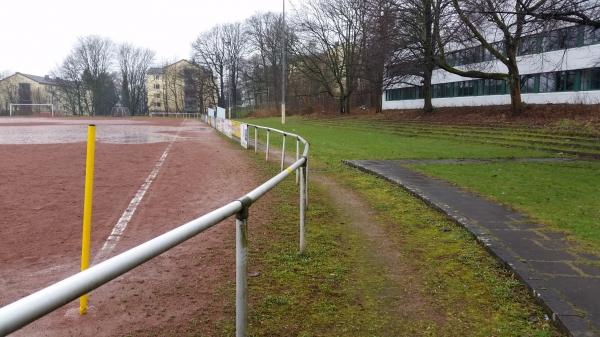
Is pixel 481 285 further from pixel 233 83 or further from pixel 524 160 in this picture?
pixel 233 83

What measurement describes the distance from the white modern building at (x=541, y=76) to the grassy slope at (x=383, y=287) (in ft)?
59.0

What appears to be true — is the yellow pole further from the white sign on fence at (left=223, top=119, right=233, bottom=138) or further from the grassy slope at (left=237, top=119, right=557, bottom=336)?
the white sign on fence at (left=223, top=119, right=233, bottom=138)

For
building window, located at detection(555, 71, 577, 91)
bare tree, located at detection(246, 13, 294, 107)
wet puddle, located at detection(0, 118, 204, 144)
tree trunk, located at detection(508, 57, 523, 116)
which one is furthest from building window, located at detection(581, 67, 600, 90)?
bare tree, located at detection(246, 13, 294, 107)

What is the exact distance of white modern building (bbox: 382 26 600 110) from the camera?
96.2ft

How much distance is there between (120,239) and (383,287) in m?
3.23

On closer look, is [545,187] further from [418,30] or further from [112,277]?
[418,30]

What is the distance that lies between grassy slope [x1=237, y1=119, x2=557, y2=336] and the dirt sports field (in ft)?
1.58

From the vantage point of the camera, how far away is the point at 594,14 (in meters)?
12.4

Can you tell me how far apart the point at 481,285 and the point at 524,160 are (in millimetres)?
10698

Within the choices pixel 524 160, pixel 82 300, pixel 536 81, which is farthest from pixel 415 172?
pixel 536 81

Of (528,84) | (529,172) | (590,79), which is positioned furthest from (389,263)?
(528,84)

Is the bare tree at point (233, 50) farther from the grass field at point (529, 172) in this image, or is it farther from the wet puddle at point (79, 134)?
the grass field at point (529, 172)

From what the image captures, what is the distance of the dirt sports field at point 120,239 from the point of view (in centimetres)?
378

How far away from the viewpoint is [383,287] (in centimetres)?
426
